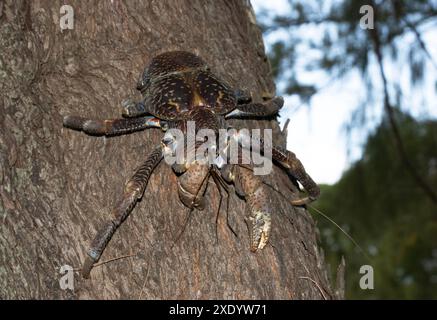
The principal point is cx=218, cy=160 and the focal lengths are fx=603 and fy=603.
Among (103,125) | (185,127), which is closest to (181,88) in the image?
(185,127)

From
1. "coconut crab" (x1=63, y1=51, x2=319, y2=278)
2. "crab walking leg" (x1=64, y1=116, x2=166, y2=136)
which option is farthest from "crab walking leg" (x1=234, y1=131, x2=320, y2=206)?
"crab walking leg" (x1=64, y1=116, x2=166, y2=136)

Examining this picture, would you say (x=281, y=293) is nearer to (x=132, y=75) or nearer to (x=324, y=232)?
(x=132, y=75)

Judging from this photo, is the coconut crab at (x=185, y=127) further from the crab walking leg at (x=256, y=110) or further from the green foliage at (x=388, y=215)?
the green foliage at (x=388, y=215)

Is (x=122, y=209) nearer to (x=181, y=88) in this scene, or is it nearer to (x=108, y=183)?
(x=108, y=183)

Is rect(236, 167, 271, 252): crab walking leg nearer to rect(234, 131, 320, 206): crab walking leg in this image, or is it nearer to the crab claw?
the crab claw

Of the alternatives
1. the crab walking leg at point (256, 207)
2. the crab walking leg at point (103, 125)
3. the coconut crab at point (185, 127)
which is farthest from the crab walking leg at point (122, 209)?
the crab walking leg at point (256, 207)

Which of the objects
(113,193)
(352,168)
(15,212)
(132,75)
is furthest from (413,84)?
(15,212)
